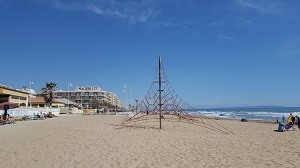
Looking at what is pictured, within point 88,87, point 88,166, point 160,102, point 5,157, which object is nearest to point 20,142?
point 5,157

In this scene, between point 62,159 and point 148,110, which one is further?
point 148,110

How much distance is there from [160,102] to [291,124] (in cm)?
903

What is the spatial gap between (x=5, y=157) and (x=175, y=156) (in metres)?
5.17

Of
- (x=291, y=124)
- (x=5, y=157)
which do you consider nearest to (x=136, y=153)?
(x=5, y=157)

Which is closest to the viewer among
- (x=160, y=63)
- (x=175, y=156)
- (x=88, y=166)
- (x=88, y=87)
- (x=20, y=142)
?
(x=88, y=166)

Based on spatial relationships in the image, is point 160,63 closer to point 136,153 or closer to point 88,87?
point 136,153

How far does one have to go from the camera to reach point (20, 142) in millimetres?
14328

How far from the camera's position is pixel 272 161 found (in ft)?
34.0

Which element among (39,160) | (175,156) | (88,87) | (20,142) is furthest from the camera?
(88,87)

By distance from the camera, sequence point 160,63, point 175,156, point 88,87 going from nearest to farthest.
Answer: point 175,156 < point 160,63 < point 88,87

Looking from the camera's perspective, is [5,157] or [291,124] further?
[291,124]

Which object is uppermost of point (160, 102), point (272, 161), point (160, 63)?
point (160, 63)

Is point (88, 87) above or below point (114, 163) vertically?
above

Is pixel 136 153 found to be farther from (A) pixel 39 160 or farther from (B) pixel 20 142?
(B) pixel 20 142
